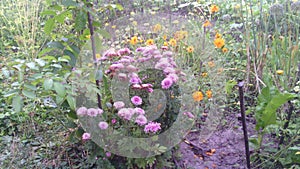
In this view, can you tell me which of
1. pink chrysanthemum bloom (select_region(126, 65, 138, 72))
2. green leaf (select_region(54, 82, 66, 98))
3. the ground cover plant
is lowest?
the ground cover plant

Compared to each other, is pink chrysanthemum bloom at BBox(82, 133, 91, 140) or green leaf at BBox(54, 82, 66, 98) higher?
green leaf at BBox(54, 82, 66, 98)

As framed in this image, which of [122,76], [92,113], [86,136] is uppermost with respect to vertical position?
[122,76]

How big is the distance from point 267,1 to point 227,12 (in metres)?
0.42

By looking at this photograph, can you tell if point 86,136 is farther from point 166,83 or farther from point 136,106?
point 166,83

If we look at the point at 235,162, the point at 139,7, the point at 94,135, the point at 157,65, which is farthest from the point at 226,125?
the point at 139,7

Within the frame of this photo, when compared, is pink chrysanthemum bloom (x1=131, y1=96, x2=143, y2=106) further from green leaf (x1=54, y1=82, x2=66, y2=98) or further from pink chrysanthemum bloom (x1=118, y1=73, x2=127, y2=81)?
green leaf (x1=54, y1=82, x2=66, y2=98)

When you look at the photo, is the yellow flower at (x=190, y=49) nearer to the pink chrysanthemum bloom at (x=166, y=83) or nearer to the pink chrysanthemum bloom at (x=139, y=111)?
the pink chrysanthemum bloom at (x=166, y=83)

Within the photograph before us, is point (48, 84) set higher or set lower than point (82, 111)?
higher

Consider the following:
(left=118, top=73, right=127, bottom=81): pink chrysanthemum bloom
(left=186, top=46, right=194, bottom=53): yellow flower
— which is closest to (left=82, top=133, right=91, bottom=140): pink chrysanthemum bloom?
(left=118, top=73, right=127, bottom=81): pink chrysanthemum bloom

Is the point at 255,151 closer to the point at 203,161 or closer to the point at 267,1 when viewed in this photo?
the point at 203,161

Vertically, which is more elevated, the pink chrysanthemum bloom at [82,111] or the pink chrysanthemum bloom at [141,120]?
the pink chrysanthemum bloom at [82,111]

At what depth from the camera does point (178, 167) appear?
5.69 feet

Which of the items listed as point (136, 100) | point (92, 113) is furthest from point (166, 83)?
point (92, 113)

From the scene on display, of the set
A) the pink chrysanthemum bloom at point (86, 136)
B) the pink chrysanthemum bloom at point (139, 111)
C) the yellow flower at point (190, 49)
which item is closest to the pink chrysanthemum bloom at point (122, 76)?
the pink chrysanthemum bloom at point (139, 111)
